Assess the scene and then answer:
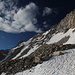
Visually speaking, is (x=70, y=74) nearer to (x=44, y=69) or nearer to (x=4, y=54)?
(x=44, y=69)

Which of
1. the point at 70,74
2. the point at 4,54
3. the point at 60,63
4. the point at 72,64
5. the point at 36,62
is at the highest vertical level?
the point at 4,54

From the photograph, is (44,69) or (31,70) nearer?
(44,69)

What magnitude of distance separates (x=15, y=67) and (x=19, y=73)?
2683 mm

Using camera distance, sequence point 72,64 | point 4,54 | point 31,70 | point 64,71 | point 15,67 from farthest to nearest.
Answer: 1. point 4,54
2. point 15,67
3. point 31,70
4. point 72,64
5. point 64,71

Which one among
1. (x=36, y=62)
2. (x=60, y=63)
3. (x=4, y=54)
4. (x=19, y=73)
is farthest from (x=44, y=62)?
(x=4, y=54)

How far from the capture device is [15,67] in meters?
21.4

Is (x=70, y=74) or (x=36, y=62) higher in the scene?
(x=36, y=62)

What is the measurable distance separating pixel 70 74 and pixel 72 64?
296 centimetres

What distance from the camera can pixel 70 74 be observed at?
Result: 14547mm

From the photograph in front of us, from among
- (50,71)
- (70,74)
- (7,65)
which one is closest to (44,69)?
(50,71)

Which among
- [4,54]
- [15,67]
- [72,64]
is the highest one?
[4,54]

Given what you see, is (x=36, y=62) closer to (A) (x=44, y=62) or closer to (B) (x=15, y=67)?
(A) (x=44, y=62)

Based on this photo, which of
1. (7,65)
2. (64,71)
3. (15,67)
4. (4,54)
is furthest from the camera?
(4,54)

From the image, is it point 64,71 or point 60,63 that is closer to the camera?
point 64,71
